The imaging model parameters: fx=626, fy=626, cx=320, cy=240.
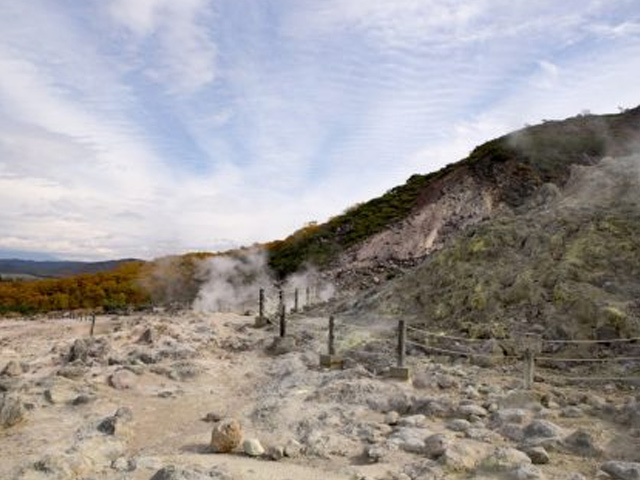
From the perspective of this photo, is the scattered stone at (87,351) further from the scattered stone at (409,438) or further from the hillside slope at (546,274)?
the scattered stone at (409,438)

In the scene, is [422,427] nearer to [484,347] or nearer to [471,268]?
[484,347]

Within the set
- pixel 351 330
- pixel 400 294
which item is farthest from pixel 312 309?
pixel 351 330

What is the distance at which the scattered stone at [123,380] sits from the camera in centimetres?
1198

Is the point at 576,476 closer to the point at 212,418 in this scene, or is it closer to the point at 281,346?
the point at 212,418

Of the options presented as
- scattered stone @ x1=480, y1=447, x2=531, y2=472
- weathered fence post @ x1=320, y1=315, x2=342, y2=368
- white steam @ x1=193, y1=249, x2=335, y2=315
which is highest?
white steam @ x1=193, y1=249, x2=335, y2=315

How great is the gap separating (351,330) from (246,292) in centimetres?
1985

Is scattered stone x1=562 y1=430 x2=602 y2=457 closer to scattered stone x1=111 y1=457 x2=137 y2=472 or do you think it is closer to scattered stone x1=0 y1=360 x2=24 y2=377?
scattered stone x1=111 y1=457 x2=137 y2=472

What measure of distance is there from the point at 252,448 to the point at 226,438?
0.40m

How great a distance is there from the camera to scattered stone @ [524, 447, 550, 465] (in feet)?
25.0

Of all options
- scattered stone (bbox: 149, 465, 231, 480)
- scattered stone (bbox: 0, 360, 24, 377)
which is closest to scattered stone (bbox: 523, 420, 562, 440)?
scattered stone (bbox: 149, 465, 231, 480)

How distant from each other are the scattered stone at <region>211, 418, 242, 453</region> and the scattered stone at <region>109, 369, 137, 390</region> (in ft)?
14.0

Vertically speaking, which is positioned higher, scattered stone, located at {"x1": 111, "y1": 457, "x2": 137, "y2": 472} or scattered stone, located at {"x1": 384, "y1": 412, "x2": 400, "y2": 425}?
scattered stone, located at {"x1": 384, "y1": 412, "x2": 400, "y2": 425}

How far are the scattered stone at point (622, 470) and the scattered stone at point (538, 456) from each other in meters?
0.62

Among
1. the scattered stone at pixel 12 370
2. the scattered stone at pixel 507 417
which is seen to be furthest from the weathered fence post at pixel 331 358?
the scattered stone at pixel 12 370
